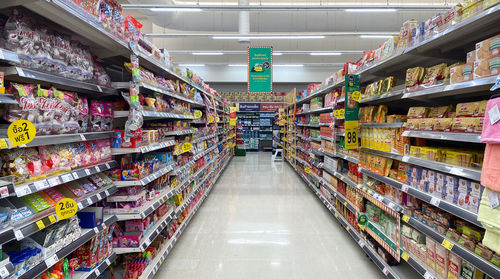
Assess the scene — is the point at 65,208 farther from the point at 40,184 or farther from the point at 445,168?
the point at 445,168

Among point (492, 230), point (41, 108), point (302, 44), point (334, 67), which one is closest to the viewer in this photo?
point (492, 230)

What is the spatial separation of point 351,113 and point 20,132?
9.76 ft

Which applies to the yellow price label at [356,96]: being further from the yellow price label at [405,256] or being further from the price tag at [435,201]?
the yellow price label at [405,256]

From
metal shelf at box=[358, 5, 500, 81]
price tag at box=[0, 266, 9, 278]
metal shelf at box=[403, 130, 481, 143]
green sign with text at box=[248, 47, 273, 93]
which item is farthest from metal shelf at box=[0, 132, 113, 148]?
green sign with text at box=[248, 47, 273, 93]

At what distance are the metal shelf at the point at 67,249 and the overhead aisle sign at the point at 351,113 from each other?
2.57 metres

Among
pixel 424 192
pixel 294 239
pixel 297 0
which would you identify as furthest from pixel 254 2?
pixel 424 192

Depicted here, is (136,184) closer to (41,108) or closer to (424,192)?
(41,108)

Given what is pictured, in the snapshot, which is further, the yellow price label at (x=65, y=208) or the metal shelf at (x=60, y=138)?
the yellow price label at (x=65, y=208)

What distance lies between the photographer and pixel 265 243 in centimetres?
355

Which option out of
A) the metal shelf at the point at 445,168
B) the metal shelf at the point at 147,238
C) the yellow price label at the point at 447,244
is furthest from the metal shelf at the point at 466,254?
the metal shelf at the point at 147,238

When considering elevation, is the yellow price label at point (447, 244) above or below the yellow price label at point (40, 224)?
below

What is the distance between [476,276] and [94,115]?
9.76 ft

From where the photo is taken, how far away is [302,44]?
12.7 metres

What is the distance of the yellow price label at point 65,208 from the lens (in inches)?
62.9
